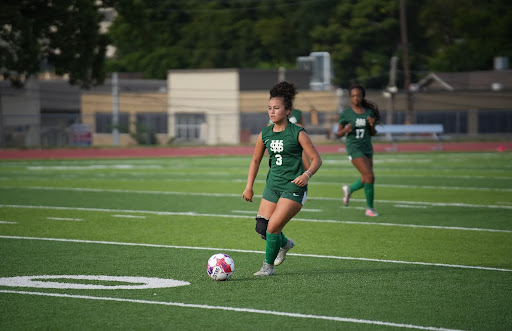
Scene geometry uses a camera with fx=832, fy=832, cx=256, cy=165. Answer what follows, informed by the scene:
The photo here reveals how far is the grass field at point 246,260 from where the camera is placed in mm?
6742

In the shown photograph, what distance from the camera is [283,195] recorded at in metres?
8.38

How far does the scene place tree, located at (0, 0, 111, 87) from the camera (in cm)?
2895

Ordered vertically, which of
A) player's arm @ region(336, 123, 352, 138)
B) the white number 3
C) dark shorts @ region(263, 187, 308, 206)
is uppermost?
player's arm @ region(336, 123, 352, 138)

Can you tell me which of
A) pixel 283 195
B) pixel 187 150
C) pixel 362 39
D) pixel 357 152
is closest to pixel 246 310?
pixel 283 195

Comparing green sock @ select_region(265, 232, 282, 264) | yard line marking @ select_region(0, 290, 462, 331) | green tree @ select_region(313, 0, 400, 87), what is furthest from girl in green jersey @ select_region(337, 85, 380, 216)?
green tree @ select_region(313, 0, 400, 87)

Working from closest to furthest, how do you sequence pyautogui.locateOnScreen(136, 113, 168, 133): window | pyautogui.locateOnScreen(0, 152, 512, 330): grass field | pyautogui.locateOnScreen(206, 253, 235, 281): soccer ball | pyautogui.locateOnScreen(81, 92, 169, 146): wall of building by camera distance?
1. pyautogui.locateOnScreen(0, 152, 512, 330): grass field
2. pyautogui.locateOnScreen(206, 253, 235, 281): soccer ball
3. pyautogui.locateOnScreen(136, 113, 168, 133): window
4. pyautogui.locateOnScreen(81, 92, 169, 146): wall of building

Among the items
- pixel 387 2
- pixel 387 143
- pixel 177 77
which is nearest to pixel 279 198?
pixel 387 143

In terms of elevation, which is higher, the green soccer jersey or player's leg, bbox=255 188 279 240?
the green soccer jersey

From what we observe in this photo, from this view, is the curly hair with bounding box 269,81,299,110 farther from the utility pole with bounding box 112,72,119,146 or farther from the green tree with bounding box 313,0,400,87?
the green tree with bounding box 313,0,400,87

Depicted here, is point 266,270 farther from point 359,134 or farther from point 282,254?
point 359,134

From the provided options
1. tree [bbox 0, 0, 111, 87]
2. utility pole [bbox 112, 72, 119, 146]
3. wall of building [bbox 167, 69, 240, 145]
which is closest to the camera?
tree [bbox 0, 0, 111, 87]

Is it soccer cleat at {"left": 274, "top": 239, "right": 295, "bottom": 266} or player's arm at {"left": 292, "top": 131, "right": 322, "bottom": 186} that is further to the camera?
soccer cleat at {"left": 274, "top": 239, "right": 295, "bottom": 266}

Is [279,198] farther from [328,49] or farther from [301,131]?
[328,49]

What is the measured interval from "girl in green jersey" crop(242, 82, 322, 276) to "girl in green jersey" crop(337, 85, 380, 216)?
5163mm
